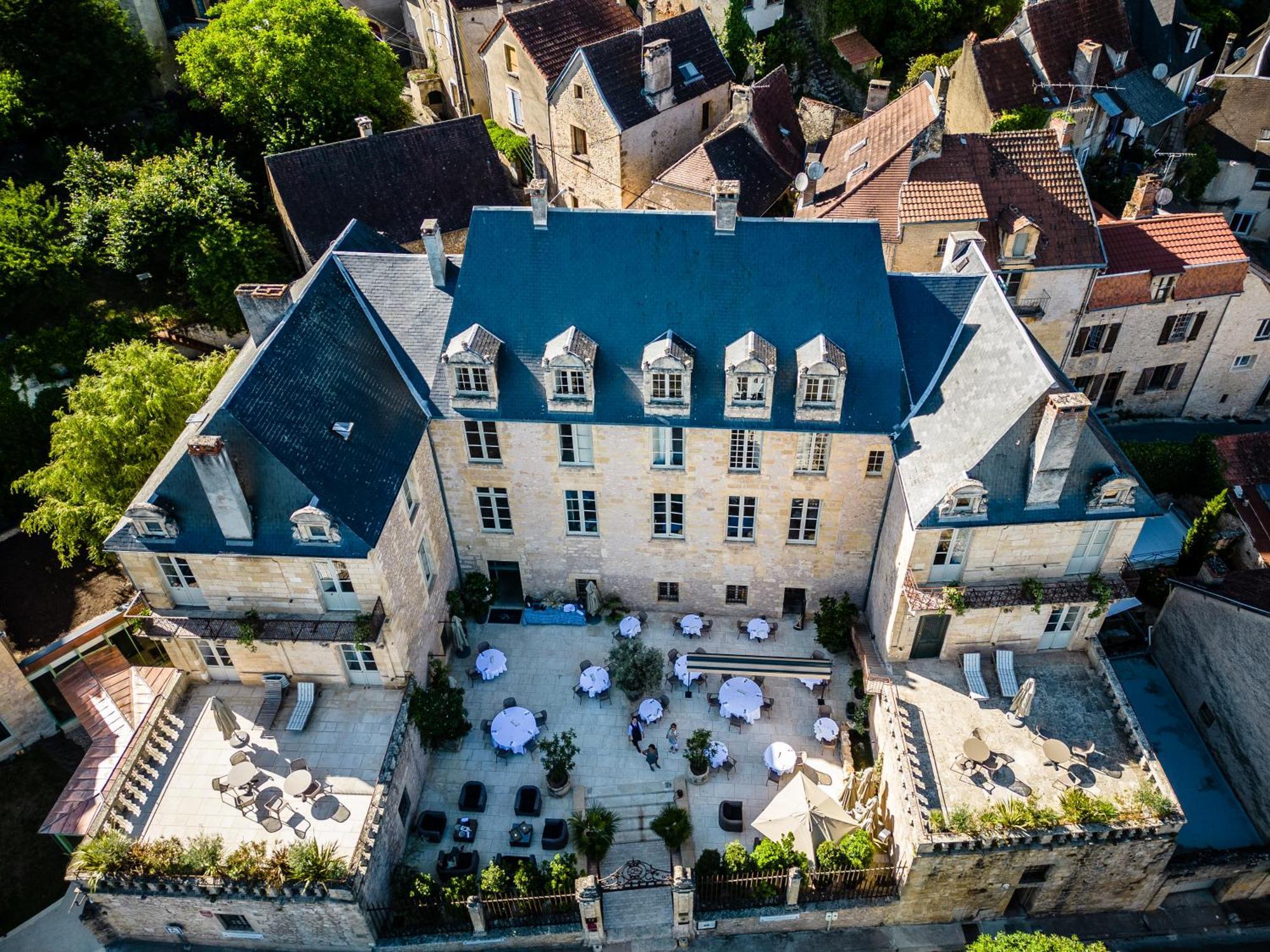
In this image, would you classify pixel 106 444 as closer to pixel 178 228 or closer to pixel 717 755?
pixel 178 228

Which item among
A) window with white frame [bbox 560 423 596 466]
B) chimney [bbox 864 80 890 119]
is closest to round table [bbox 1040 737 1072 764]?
window with white frame [bbox 560 423 596 466]

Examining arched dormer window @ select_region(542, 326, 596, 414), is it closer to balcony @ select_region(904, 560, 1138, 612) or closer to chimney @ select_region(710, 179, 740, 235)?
chimney @ select_region(710, 179, 740, 235)

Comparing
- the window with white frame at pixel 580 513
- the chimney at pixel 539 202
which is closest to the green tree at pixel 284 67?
the chimney at pixel 539 202

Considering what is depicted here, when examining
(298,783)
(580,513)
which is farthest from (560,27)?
(298,783)

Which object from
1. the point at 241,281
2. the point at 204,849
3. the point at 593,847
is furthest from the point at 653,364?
the point at 241,281

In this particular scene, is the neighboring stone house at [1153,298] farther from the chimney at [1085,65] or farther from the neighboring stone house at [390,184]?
the neighboring stone house at [390,184]

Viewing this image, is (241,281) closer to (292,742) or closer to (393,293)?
(393,293)

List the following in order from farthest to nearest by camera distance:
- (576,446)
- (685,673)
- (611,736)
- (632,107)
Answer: (632,107) → (685,673) → (611,736) → (576,446)
